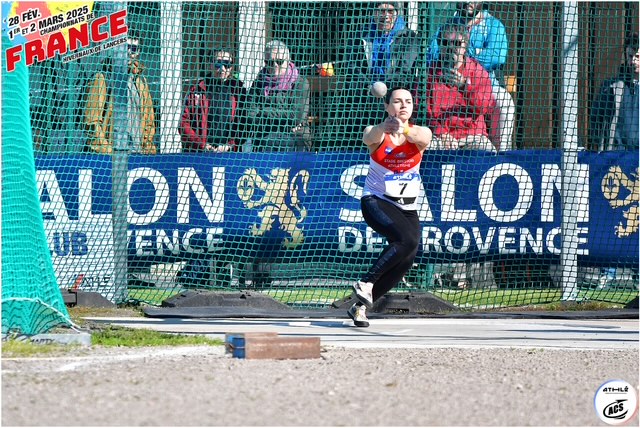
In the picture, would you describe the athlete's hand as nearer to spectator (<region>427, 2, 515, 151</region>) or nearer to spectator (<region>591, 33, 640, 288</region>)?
spectator (<region>427, 2, 515, 151</region>)

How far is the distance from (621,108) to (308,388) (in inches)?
307

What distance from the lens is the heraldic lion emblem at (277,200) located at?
12.3 meters

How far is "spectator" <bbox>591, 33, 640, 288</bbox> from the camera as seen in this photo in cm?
1263

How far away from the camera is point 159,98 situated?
1257 centimetres

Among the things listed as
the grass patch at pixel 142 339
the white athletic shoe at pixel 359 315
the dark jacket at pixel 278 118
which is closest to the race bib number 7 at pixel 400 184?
the white athletic shoe at pixel 359 315

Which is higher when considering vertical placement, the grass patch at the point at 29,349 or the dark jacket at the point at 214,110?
the dark jacket at the point at 214,110

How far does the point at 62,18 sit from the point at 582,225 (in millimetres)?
5898

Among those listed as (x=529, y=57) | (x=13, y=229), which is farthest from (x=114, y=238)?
(x=529, y=57)

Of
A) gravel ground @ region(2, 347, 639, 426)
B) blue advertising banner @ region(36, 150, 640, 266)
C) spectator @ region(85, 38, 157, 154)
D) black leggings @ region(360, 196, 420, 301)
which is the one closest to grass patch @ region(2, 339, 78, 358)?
gravel ground @ region(2, 347, 639, 426)

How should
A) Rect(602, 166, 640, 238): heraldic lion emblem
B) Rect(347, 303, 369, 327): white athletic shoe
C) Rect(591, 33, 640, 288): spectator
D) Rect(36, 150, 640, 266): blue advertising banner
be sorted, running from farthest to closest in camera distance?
Rect(591, 33, 640, 288): spectator < Rect(602, 166, 640, 238): heraldic lion emblem < Rect(36, 150, 640, 266): blue advertising banner < Rect(347, 303, 369, 327): white athletic shoe

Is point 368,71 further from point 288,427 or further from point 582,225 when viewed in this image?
point 288,427

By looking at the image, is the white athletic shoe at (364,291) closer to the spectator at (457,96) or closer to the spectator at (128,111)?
the spectator at (457,96)

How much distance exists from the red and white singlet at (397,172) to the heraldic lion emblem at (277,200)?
275cm

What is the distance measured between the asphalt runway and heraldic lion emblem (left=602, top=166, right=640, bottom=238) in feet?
5.82
